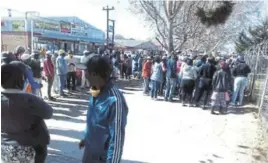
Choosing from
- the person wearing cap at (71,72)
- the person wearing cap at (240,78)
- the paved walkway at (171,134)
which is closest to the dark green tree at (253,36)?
the person wearing cap at (240,78)

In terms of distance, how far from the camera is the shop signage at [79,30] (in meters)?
34.0

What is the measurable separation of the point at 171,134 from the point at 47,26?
24999 millimetres

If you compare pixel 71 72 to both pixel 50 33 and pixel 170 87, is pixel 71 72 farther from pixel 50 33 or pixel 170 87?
pixel 50 33

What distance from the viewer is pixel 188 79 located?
9.91 meters

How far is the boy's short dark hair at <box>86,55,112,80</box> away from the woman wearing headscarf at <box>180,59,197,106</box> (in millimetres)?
7889

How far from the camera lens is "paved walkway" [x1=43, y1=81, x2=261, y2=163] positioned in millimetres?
5179

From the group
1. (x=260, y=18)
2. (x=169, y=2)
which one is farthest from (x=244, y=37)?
(x=169, y=2)

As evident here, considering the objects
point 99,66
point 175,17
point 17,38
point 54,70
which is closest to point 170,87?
point 54,70

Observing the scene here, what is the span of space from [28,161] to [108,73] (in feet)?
3.01

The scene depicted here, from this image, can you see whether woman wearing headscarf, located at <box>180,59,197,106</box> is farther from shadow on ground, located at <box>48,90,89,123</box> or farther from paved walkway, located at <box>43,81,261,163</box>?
shadow on ground, located at <box>48,90,89,123</box>

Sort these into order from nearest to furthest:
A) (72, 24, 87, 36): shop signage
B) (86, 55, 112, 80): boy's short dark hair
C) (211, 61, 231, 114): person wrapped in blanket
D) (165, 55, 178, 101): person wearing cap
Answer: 1. (86, 55, 112, 80): boy's short dark hair
2. (211, 61, 231, 114): person wrapped in blanket
3. (165, 55, 178, 101): person wearing cap
4. (72, 24, 87, 36): shop signage

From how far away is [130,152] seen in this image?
528cm

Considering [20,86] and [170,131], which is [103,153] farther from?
[170,131]

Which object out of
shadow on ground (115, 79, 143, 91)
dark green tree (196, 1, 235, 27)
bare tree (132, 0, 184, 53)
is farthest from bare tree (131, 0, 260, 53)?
dark green tree (196, 1, 235, 27)
